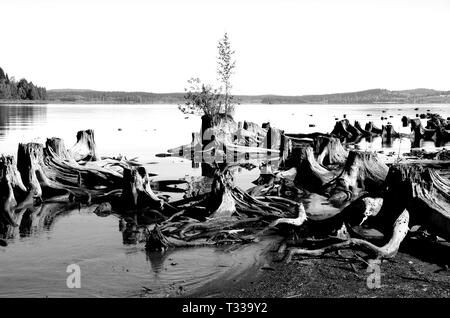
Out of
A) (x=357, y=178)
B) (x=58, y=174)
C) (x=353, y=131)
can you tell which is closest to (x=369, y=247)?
(x=357, y=178)

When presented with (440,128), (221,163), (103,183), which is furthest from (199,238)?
(440,128)

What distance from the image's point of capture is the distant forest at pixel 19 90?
177000mm

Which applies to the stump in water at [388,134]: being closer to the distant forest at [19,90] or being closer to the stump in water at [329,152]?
the stump in water at [329,152]

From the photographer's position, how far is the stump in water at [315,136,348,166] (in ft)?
69.5

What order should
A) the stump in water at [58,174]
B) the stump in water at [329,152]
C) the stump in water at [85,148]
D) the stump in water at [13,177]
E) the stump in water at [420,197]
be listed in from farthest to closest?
the stump in water at [329,152] < the stump in water at [85,148] < the stump in water at [58,174] < the stump in water at [13,177] < the stump in water at [420,197]

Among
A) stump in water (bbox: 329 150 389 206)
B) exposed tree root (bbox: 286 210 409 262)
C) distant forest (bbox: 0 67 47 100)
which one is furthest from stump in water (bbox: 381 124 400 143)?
distant forest (bbox: 0 67 47 100)

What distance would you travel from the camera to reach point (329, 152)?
2150 cm

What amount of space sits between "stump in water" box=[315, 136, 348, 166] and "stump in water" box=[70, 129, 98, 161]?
Answer: 337 inches

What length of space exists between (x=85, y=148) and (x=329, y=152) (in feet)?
30.6

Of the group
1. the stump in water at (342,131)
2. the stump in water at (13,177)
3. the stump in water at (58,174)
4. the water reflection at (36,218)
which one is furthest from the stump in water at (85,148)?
the stump in water at (342,131)

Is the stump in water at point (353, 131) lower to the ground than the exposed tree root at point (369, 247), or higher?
higher

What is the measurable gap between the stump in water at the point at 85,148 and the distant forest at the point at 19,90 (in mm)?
168965

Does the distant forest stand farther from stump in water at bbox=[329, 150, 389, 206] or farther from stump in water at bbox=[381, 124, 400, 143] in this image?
stump in water at bbox=[329, 150, 389, 206]
